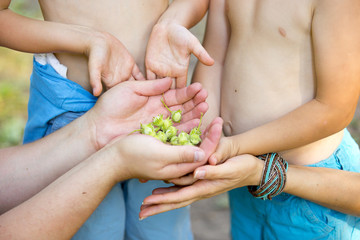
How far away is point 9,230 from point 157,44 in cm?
85

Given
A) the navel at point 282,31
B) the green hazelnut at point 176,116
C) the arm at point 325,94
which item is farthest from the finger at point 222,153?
the navel at point 282,31

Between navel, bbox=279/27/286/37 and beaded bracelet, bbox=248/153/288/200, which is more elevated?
navel, bbox=279/27/286/37

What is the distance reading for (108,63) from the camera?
4.75ft

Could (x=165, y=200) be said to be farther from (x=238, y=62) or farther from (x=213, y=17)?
(x=213, y=17)

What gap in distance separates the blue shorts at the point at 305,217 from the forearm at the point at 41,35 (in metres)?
0.94

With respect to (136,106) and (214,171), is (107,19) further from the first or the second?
(214,171)

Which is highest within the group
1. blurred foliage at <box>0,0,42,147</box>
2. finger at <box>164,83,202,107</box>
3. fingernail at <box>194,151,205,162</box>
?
finger at <box>164,83,202,107</box>

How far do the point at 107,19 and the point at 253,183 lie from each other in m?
0.87

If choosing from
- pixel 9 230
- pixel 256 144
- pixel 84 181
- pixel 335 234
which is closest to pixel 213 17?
pixel 256 144

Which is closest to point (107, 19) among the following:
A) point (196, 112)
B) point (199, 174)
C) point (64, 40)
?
point (64, 40)

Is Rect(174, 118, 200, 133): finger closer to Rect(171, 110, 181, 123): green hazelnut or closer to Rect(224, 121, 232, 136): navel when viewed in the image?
Rect(171, 110, 181, 123): green hazelnut

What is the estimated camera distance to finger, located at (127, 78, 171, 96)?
4.79ft

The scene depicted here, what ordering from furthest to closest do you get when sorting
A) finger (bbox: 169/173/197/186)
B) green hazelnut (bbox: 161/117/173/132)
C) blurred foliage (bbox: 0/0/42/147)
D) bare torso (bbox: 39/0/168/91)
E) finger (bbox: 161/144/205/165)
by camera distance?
blurred foliage (bbox: 0/0/42/147) → bare torso (bbox: 39/0/168/91) → green hazelnut (bbox: 161/117/173/132) → finger (bbox: 169/173/197/186) → finger (bbox: 161/144/205/165)

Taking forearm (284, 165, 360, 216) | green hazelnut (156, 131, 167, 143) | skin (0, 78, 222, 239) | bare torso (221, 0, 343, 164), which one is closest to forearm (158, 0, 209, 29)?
bare torso (221, 0, 343, 164)
